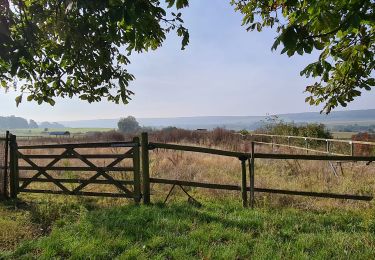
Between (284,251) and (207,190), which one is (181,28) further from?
(207,190)

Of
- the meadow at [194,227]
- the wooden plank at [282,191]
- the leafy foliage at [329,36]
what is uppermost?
the leafy foliage at [329,36]

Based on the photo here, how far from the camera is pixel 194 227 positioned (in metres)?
6.36

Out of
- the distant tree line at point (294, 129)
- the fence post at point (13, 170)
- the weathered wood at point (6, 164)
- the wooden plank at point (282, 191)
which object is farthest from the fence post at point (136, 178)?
the distant tree line at point (294, 129)

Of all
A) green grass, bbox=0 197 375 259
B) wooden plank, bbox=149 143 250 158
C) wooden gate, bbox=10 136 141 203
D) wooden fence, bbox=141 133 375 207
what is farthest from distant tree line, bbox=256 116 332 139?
green grass, bbox=0 197 375 259

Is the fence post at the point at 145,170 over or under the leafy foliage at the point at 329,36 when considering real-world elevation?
under

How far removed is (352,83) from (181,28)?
327 centimetres

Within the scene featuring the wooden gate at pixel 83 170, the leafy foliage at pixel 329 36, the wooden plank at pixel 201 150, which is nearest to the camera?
the leafy foliage at pixel 329 36

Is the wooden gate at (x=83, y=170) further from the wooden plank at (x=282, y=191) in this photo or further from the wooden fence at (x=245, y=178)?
the wooden plank at (x=282, y=191)

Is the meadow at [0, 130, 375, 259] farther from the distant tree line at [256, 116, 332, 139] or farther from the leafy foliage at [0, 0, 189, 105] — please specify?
the distant tree line at [256, 116, 332, 139]

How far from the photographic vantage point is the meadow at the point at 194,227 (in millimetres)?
5250

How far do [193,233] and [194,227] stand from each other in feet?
1.36

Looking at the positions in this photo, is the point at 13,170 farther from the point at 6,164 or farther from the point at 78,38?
the point at 78,38

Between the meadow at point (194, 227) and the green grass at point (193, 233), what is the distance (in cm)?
1

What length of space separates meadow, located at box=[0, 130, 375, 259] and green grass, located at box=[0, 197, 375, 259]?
14mm
